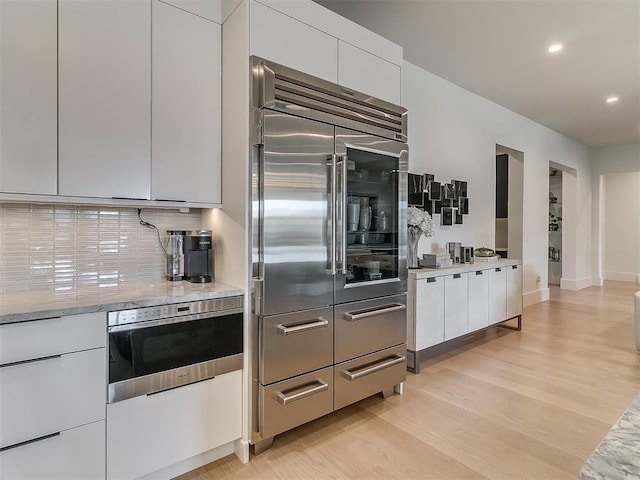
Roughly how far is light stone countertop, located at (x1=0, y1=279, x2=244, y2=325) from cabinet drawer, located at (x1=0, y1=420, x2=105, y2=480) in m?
0.51

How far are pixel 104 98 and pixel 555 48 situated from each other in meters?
3.97

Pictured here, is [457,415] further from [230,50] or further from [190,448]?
[230,50]

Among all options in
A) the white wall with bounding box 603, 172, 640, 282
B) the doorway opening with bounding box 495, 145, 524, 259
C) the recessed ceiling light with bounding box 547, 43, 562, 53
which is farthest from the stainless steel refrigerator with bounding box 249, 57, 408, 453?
the white wall with bounding box 603, 172, 640, 282

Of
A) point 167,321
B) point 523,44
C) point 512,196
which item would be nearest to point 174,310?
point 167,321

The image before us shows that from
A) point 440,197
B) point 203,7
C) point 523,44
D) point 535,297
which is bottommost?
point 535,297

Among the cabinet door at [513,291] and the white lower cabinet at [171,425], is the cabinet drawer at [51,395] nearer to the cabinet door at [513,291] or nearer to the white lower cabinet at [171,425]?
the white lower cabinet at [171,425]

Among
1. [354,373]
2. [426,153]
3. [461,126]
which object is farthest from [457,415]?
[461,126]

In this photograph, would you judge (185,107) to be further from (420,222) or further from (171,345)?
(420,222)

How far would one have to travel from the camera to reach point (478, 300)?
3721mm

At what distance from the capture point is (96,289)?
197cm

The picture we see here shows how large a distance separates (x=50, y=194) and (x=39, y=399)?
0.91 metres

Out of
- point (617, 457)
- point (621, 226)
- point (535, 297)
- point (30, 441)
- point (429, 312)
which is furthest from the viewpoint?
point (621, 226)

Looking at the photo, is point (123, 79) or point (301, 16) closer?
point (123, 79)

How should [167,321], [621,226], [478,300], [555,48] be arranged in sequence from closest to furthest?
[167,321] → [555,48] → [478,300] → [621,226]
